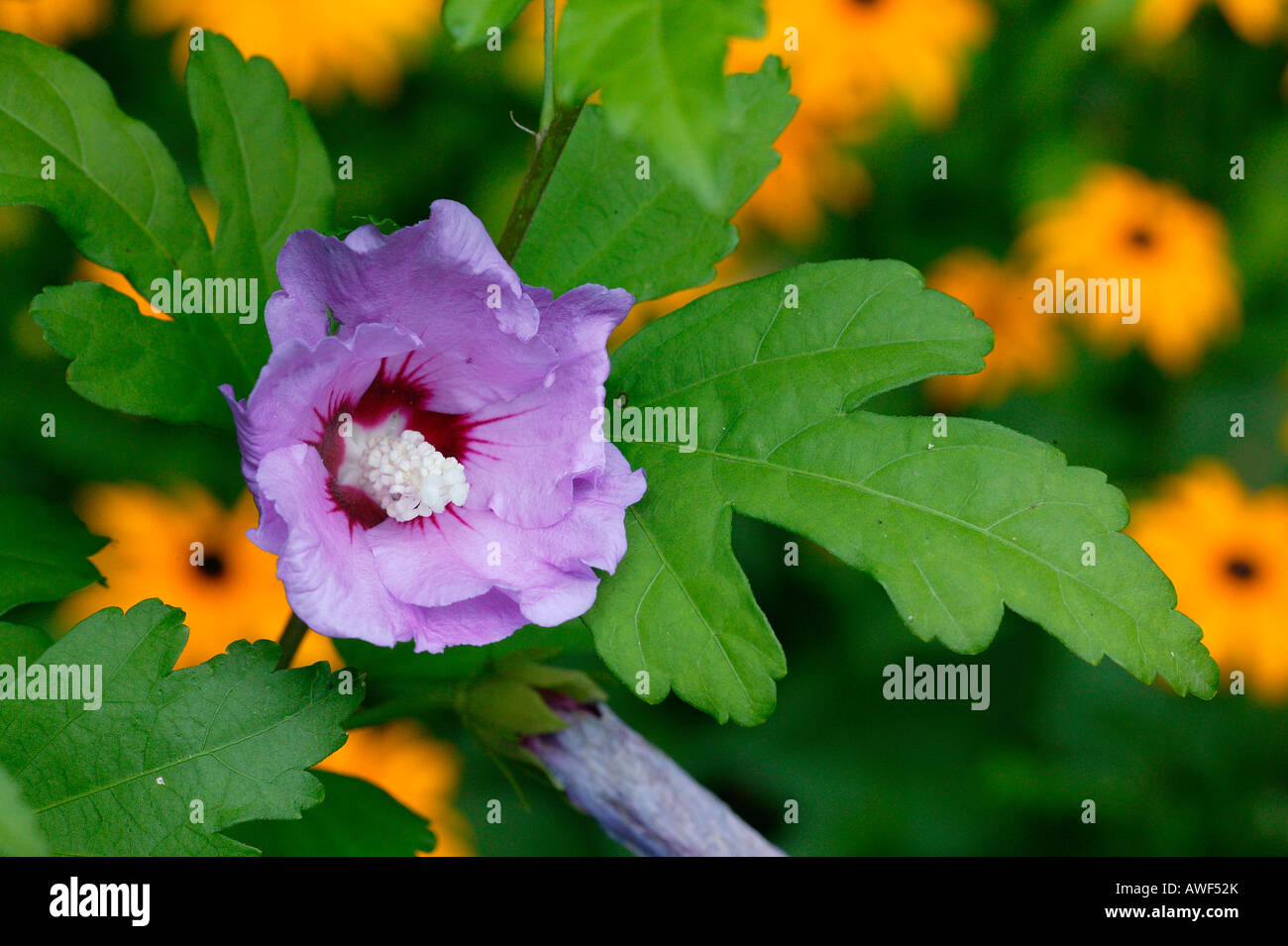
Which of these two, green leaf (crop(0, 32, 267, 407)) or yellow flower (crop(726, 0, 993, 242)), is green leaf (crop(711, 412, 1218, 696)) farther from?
yellow flower (crop(726, 0, 993, 242))

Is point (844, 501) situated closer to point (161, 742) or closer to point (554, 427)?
point (554, 427)

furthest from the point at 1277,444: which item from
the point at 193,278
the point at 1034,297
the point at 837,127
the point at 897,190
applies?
the point at 193,278


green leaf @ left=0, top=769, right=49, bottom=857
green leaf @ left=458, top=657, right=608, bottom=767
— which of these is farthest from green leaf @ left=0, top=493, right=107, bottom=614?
green leaf @ left=0, top=769, right=49, bottom=857

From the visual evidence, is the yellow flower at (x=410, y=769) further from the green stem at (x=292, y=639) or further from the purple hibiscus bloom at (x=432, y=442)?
the purple hibiscus bloom at (x=432, y=442)

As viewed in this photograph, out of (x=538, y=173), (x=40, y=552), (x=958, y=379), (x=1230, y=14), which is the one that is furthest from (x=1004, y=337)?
(x=40, y=552)

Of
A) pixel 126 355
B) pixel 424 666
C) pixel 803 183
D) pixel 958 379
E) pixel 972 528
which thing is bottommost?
pixel 424 666
